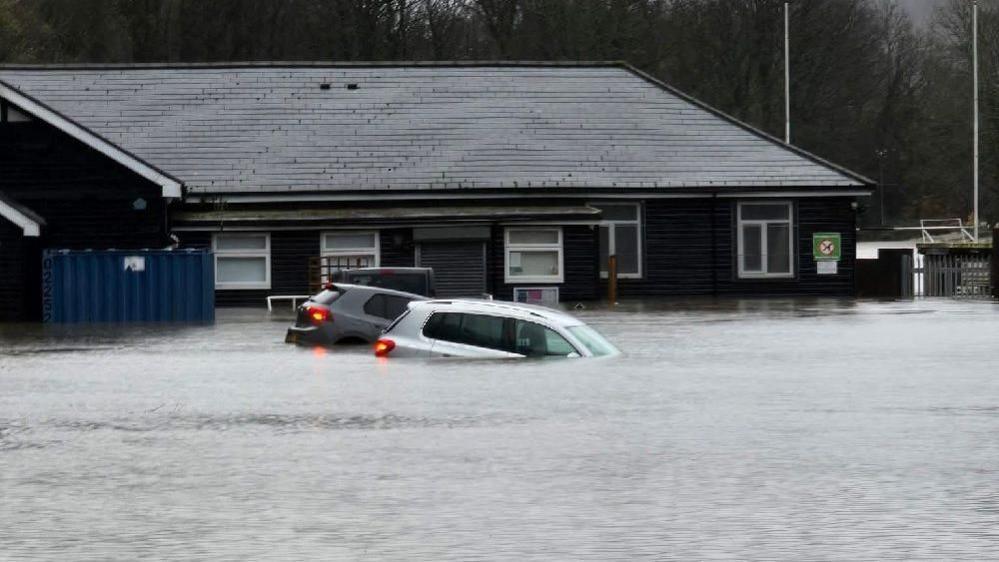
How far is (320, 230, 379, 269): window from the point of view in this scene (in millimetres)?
53250

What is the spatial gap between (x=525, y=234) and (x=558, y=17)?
3460 centimetres

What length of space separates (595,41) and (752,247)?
31.9 m

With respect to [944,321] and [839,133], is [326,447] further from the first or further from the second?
[839,133]

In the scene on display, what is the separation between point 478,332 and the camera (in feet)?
84.8

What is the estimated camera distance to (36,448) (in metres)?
17.2

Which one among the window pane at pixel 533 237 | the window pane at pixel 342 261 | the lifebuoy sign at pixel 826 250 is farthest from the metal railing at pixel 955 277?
the window pane at pixel 342 261

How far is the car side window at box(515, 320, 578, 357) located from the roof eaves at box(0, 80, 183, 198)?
904 inches

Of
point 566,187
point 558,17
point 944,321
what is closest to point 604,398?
point 944,321

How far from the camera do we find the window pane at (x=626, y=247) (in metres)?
56.0

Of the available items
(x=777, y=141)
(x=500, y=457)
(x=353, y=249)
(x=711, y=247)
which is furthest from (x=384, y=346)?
(x=777, y=141)

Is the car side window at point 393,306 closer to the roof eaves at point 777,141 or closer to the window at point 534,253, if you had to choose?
the window at point 534,253

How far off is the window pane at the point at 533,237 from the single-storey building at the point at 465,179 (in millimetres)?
56

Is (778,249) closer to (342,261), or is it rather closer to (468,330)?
(342,261)

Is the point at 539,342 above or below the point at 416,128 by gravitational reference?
below
